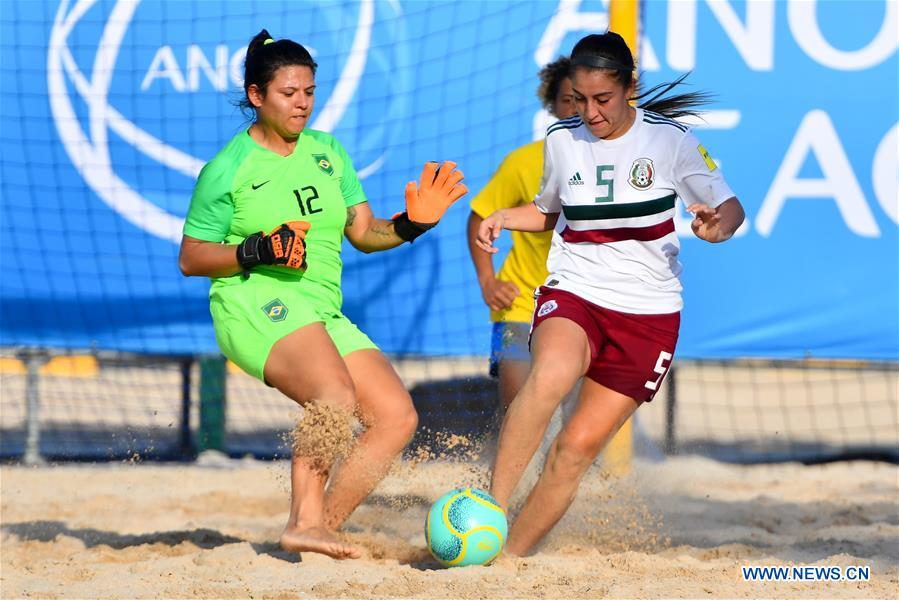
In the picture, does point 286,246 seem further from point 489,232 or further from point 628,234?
point 628,234

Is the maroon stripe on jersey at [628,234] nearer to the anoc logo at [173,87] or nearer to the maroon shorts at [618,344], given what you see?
the maroon shorts at [618,344]

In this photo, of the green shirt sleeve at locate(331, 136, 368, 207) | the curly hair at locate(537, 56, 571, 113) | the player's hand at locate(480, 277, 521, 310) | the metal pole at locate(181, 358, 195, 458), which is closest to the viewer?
the green shirt sleeve at locate(331, 136, 368, 207)

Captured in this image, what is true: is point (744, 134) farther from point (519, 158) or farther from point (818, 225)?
point (519, 158)

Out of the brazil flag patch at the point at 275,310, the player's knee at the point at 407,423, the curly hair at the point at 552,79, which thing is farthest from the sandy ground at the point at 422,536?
the curly hair at the point at 552,79

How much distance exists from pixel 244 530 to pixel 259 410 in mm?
2842

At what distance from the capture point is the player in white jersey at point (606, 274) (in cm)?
422

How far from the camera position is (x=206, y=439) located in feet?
24.2

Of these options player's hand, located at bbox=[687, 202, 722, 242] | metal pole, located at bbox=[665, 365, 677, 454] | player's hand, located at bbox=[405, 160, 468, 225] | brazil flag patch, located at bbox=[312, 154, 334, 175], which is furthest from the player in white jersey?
metal pole, located at bbox=[665, 365, 677, 454]

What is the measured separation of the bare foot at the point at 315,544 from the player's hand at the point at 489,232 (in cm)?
123

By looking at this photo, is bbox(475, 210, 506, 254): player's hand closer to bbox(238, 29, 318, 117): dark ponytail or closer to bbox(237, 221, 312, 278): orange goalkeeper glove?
bbox(237, 221, 312, 278): orange goalkeeper glove

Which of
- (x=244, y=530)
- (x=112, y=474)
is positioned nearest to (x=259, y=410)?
(x=112, y=474)

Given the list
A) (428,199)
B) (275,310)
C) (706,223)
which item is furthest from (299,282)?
(706,223)

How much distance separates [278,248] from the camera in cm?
412

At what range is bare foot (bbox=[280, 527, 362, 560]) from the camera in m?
4.21
